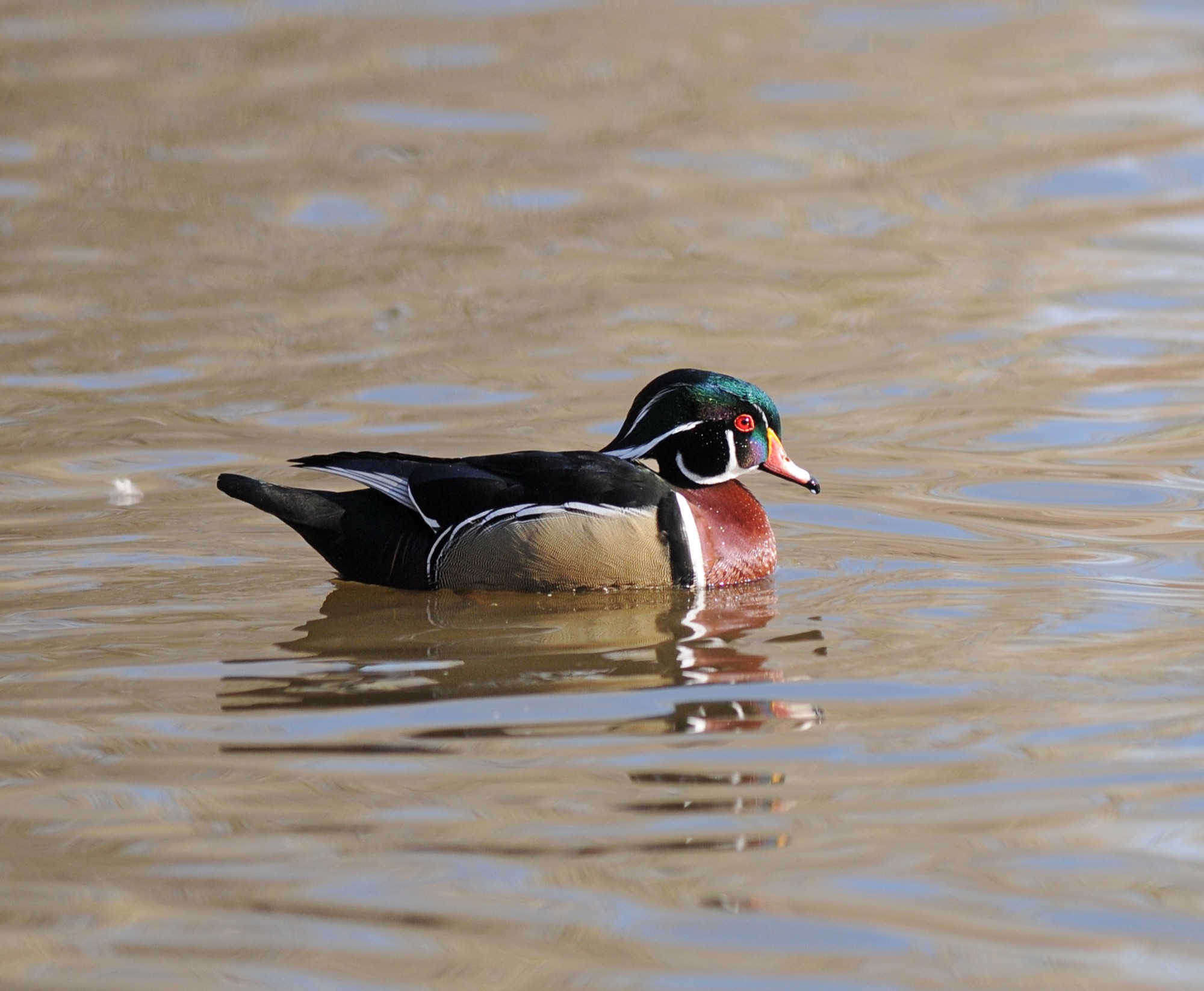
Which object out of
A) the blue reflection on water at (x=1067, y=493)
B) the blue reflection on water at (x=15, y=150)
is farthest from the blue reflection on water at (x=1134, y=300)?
the blue reflection on water at (x=15, y=150)

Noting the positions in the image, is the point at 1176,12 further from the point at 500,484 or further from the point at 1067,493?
the point at 500,484

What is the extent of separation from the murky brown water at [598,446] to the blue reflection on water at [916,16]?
6 cm

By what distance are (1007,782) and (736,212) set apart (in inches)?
347

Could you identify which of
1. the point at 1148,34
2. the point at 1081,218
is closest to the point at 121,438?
the point at 1081,218

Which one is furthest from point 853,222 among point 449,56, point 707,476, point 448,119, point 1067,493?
point 707,476

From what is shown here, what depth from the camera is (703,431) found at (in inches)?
285

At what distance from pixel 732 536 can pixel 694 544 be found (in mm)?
162

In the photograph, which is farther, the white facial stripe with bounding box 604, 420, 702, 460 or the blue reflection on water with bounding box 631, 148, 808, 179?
the blue reflection on water with bounding box 631, 148, 808, 179

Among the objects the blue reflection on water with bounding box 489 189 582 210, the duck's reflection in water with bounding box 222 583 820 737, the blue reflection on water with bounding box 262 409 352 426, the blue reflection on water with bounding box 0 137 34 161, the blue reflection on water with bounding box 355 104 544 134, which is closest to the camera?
the duck's reflection in water with bounding box 222 583 820 737

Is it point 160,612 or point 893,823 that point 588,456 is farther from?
point 893,823

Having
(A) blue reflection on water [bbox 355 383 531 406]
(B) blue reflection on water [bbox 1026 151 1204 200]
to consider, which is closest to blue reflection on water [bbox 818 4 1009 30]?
(B) blue reflection on water [bbox 1026 151 1204 200]

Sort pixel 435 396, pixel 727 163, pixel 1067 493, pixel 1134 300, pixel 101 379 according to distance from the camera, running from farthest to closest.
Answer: pixel 727 163, pixel 1134 300, pixel 101 379, pixel 435 396, pixel 1067 493

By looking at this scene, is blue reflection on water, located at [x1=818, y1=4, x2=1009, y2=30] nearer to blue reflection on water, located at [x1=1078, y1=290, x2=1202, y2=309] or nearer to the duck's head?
blue reflection on water, located at [x1=1078, y1=290, x2=1202, y2=309]

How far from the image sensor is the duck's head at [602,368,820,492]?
720 cm
